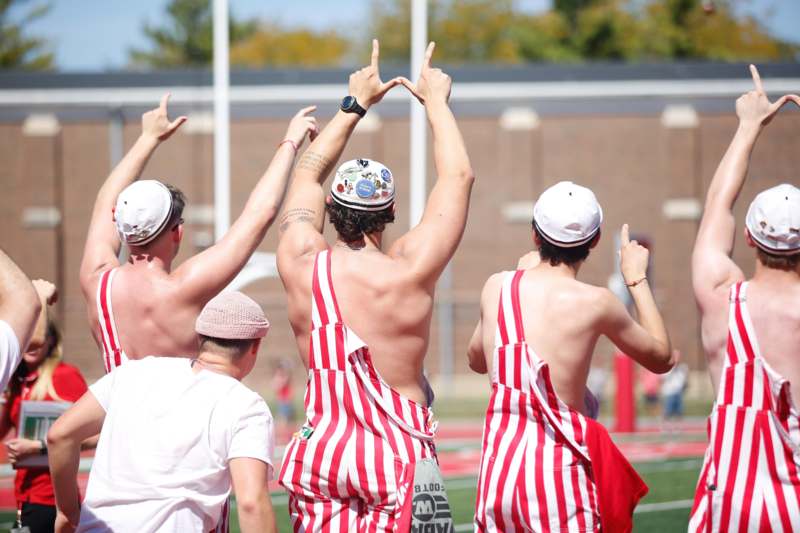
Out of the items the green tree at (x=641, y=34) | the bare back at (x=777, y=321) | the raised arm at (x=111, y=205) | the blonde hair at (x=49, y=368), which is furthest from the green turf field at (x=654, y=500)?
the green tree at (x=641, y=34)

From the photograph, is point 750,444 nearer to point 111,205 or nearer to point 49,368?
point 111,205

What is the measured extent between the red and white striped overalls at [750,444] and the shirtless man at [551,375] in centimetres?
33

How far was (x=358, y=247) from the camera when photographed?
436 centimetres

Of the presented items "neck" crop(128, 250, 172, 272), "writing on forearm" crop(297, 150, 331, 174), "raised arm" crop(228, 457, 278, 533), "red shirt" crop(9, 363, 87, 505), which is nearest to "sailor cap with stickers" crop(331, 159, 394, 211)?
"writing on forearm" crop(297, 150, 331, 174)

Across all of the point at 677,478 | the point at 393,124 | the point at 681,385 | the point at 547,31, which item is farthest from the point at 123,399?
the point at 547,31

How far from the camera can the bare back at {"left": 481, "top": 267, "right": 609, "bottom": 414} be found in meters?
4.24

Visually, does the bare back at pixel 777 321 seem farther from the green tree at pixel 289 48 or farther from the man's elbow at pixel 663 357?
the green tree at pixel 289 48

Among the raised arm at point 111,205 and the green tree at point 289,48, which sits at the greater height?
the green tree at point 289,48

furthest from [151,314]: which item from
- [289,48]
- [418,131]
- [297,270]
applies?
[289,48]

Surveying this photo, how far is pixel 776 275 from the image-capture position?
416 cm

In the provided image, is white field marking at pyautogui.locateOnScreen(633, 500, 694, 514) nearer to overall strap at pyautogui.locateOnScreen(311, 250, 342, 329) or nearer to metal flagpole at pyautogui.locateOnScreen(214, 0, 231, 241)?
metal flagpole at pyautogui.locateOnScreen(214, 0, 231, 241)

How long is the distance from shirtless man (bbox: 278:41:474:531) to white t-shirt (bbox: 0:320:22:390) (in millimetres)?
1162

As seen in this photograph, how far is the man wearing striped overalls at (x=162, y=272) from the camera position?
4547 mm

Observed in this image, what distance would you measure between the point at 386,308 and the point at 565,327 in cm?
72
